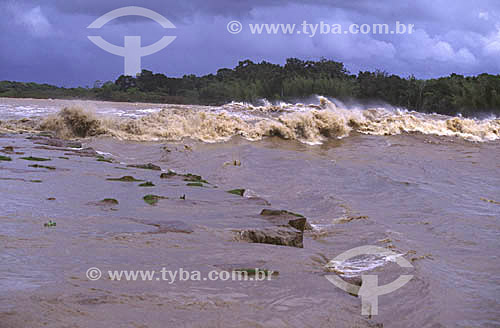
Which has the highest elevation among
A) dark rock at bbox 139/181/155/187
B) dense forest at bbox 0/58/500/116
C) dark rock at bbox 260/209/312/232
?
dense forest at bbox 0/58/500/116

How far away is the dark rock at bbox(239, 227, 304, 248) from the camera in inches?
180

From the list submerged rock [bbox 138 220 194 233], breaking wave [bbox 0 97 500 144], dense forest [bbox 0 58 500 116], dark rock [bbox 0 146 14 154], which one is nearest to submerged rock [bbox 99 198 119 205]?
submerged rock [bbox 138 220 194 233]

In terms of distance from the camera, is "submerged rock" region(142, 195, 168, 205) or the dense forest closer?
"submerged rock" region(142, 195, 168, 205)

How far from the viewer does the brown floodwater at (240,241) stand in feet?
9.21

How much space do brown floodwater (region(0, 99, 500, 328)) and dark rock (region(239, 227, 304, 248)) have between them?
138 millimetres

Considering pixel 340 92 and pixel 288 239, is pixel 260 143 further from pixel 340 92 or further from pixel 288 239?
pixel 340 92

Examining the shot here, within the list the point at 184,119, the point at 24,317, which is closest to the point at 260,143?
the point at 184,119

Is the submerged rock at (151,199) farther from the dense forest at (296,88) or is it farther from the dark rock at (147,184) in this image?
the dense forest at (296,88)

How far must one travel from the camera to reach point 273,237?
458 cm

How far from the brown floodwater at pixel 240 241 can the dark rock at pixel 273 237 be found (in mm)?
138

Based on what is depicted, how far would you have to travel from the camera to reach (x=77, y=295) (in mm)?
2750

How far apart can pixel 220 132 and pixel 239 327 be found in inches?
572

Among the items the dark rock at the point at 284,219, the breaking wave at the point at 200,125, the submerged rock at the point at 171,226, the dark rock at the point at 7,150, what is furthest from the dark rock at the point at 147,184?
the breaking wave at the point at 200,125

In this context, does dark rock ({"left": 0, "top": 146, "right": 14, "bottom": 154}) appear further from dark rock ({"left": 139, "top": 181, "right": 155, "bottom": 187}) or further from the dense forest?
the dense forest
